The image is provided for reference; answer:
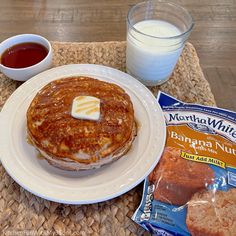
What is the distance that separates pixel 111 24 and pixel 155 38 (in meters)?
0.68

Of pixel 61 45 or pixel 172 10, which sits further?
pixel 61 45

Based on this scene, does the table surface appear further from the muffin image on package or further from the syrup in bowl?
the muffin image on package

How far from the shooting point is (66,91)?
0.86 metres

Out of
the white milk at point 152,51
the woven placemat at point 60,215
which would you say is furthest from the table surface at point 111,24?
the woven placemat at point 60,215

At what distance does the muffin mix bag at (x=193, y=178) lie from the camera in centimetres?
74

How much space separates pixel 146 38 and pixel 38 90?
17.1 inches

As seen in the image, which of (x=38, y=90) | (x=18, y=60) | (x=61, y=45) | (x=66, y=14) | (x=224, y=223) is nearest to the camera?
(x=224, y=223)

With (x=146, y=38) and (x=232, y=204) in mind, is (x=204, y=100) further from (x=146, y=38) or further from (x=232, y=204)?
(x=232, y=204)

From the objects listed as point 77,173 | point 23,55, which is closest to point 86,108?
point 77,173

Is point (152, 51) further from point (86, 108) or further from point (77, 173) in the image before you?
point (77, 173)

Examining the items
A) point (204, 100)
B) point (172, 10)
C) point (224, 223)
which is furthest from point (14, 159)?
point (172, 10)

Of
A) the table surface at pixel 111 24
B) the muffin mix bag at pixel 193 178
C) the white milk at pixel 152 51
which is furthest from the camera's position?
the table surface at pixel 111 24

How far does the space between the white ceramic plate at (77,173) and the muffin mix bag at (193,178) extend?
6cm

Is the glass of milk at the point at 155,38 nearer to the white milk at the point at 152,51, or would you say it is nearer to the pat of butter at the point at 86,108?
the white milk at the point at 152,51
